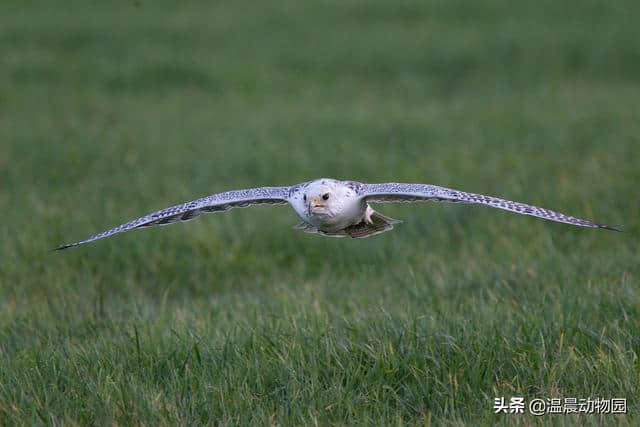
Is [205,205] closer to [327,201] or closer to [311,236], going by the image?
[327,201]

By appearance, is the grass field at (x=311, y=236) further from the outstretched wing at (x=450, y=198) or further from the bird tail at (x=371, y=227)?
the outstretched wing at (x=450, y=198)

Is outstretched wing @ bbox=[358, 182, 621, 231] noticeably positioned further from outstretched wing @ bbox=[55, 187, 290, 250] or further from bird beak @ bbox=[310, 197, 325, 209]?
outstretched wing @ bbox=[55, 187, 290, 250]

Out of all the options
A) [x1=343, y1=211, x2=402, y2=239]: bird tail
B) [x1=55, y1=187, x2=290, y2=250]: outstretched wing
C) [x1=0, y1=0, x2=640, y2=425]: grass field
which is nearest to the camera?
[x1=0, y1=0, x2=640, y2=425]: grass field

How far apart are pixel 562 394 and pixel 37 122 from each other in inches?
494

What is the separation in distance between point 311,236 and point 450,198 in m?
4.76

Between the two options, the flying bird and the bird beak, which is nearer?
the flying bird

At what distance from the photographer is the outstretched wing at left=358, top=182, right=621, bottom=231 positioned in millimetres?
5203

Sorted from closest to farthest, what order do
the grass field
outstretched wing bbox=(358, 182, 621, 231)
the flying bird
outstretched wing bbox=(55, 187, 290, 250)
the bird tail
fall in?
1. outstretched wing bbox=(358, 182, 621, 231)
2. the flying bird
3. the grass field
4. outstretched wing bbox=(55, 187, 290, 250)
5. the bird tail

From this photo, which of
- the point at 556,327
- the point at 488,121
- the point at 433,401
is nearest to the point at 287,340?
the point at 433,401

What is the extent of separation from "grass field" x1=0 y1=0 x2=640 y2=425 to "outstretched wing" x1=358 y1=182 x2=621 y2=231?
99 centimetres
